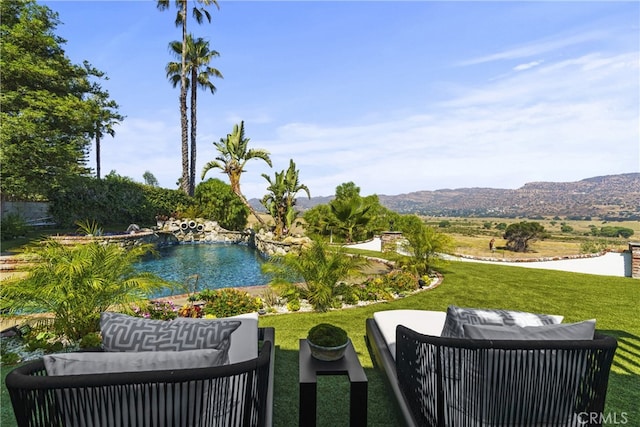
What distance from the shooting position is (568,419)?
5.56 feet

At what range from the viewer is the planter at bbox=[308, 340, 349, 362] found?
8.02 feet

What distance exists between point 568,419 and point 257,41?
1222 centimetres

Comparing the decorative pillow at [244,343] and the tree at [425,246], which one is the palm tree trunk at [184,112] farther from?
the decorative pillow at [244,343]

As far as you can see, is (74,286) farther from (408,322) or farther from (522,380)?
(522,380)

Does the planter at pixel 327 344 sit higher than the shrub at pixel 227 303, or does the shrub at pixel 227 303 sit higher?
the planter at pixel 327 344

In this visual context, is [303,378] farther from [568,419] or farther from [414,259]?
[414,259]

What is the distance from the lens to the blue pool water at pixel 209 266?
990 centimetres

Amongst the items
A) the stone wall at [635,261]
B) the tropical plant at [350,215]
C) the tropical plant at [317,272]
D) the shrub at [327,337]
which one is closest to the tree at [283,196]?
the tropical plant at [350,215]

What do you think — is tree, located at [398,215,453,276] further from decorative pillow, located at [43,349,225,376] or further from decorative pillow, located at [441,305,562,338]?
decorative pillow, located at [43,349,225,376]

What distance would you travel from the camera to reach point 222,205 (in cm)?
2117

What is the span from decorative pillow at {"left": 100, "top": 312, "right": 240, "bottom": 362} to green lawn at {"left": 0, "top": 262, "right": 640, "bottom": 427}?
3.83 ft

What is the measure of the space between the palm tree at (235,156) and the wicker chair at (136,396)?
18.2m

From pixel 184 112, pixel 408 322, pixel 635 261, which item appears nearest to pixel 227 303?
pixel 408 322

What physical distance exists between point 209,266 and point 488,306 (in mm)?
9993
